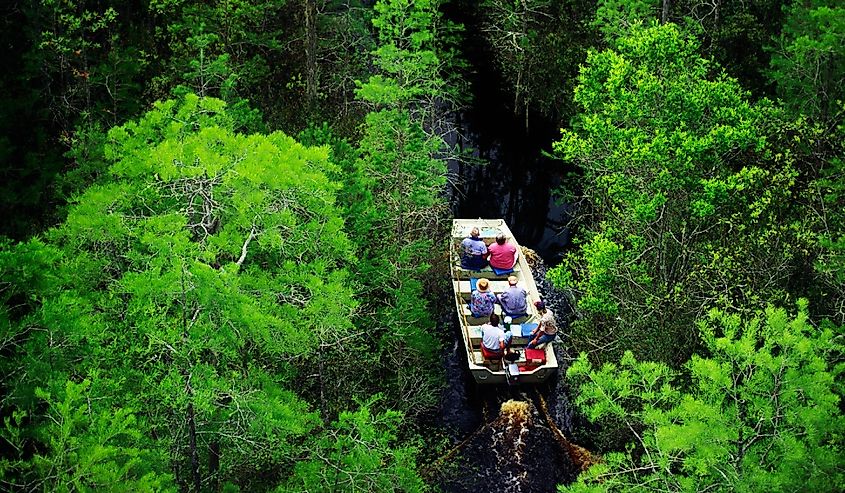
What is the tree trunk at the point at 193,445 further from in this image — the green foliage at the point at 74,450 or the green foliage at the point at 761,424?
the green foliage at the point at 761,424

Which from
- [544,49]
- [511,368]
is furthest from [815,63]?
[544,49]

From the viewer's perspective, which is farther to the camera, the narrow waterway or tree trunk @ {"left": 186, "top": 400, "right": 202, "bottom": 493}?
the narrow waterway

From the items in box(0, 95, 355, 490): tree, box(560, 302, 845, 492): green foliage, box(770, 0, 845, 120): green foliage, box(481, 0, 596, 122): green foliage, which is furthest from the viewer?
box(481, 0, 596, 122): green foliage

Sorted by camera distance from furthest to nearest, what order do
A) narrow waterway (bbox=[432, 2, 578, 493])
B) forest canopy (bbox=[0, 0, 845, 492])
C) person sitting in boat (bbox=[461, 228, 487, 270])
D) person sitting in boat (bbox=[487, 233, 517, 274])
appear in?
1. person sitting in boat (bbox=[487, 233, 517, 274])
2. person sitting in boat (bbox=[461, 228, 487, 270])
3. narrow waterway (bbox=[432, 2, 578, 493])
4. forest canopy (bbox=[0, 0, 845, 492])

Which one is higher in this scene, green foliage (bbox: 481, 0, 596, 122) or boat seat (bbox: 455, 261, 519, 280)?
green foliage (bbox: 481, 0, 596, 122)

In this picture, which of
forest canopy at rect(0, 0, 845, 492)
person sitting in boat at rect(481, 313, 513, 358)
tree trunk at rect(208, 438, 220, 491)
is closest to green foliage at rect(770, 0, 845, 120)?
forest canopy at rect(0, 0, 845, 492)

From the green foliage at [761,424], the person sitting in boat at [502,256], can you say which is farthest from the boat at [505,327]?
the green foliage at [761,424]

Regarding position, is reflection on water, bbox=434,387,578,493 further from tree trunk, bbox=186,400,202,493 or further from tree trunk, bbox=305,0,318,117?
tree trunk, bbox=305,0,318,117

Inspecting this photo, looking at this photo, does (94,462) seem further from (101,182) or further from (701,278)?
(701,278)
